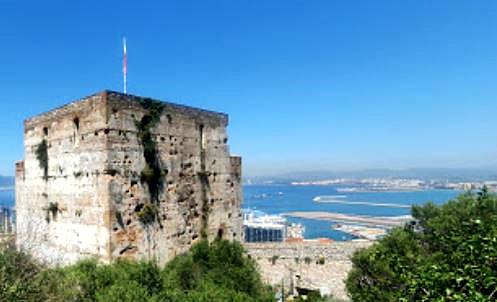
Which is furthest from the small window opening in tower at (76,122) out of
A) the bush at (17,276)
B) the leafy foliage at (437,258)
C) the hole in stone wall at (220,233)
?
the leafy foliage at (437,258)

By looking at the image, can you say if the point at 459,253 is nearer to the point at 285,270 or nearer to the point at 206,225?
the point at 206,225

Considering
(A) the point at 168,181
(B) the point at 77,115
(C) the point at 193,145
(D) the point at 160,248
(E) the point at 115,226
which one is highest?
(B) the point at 77,115

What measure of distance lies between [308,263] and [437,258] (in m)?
7.10

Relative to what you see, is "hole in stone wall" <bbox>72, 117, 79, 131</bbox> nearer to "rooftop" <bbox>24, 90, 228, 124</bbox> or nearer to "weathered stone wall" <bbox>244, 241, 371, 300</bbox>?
"rooftop" <bbox>24, 90, 228, 124</bbox>

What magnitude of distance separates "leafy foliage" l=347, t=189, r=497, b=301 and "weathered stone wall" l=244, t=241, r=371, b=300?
157 cm

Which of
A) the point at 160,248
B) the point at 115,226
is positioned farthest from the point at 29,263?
the point at 160,248

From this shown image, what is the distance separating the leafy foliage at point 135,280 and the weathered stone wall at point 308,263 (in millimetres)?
5059

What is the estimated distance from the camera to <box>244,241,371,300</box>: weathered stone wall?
1653cm

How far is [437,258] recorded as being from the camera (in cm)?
1096

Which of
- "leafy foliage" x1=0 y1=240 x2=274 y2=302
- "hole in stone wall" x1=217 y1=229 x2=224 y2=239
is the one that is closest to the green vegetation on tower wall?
"leafy foliage" x1=0 y1=240 x2=274 y2=302

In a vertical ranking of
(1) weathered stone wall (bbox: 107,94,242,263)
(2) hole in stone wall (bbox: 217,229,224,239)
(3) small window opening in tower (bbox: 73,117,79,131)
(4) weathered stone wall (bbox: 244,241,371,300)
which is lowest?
(4) weathered stone wall (bbox: 244,241,371,300)

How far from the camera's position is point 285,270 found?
17.4 metres

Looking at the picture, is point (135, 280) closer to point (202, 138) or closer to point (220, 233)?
point (220, 233)

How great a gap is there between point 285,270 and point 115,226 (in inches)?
356
